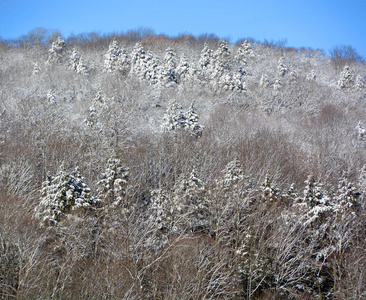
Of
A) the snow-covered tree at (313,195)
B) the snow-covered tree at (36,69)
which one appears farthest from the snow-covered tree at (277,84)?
the snow-covered tree at (36,69)

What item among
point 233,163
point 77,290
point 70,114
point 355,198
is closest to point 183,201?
point 233,163

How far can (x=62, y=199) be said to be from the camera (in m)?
12.9

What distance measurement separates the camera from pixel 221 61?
1720 inches

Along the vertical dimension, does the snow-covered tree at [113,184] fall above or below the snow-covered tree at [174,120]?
below

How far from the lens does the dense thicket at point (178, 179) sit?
1040 cm

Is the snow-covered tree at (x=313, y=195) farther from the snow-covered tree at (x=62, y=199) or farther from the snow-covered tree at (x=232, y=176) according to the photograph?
the snow-covered tree at (x=62, y=199)

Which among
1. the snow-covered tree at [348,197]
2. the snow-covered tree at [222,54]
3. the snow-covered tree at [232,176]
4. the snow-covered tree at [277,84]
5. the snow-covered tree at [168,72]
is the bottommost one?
the snow-covered tree at [348,197]

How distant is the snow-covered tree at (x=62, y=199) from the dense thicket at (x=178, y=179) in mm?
62

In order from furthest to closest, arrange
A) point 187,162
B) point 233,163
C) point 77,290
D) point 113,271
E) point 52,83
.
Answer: point 52,83 → point 187,162 → point 233,163 → point 113,271 → point 77,290

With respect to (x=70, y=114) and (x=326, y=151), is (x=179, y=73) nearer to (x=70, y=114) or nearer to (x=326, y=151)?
(x=70, y=114)

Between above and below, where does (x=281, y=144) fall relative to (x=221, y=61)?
below

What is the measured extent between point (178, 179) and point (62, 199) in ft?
24.6

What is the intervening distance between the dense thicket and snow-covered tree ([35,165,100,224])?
6 cm

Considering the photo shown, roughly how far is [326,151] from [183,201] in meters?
17.0
